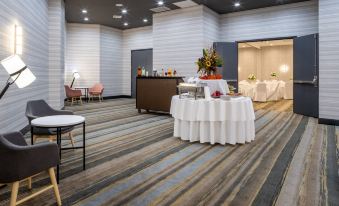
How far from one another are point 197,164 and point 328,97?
4860mm

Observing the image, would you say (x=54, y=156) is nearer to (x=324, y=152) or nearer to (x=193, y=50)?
(x=324, y=152)

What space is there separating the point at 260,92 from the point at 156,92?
626 centimetres

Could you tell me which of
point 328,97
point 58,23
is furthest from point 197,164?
point 58,23

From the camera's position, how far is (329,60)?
21.1ft

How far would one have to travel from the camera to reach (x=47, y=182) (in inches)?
114

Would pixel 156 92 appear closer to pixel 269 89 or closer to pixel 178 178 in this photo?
pixel 178 178

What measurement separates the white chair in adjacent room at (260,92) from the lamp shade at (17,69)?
1065cm

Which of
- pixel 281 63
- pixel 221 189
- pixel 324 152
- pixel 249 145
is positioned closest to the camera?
pixel 221 189

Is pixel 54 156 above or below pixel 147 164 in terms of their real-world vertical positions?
above

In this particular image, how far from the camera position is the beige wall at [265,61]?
51.4 feet

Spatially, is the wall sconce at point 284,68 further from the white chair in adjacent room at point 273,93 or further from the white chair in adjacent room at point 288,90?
the white chair in adjacent room at point 273,93

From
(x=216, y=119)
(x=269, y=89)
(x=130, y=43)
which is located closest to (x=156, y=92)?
(x=216, y=119)

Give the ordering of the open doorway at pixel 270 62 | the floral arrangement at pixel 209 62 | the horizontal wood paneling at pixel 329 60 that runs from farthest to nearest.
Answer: the open doorway at pixel 270 62 < the horizontal wood paneling at pixel 329 60 < the floral arrangement at pixel 209 62

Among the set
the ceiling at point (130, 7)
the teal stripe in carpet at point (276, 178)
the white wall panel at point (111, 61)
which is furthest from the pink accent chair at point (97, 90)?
the teal stripe in carpet at point (276, 178)
